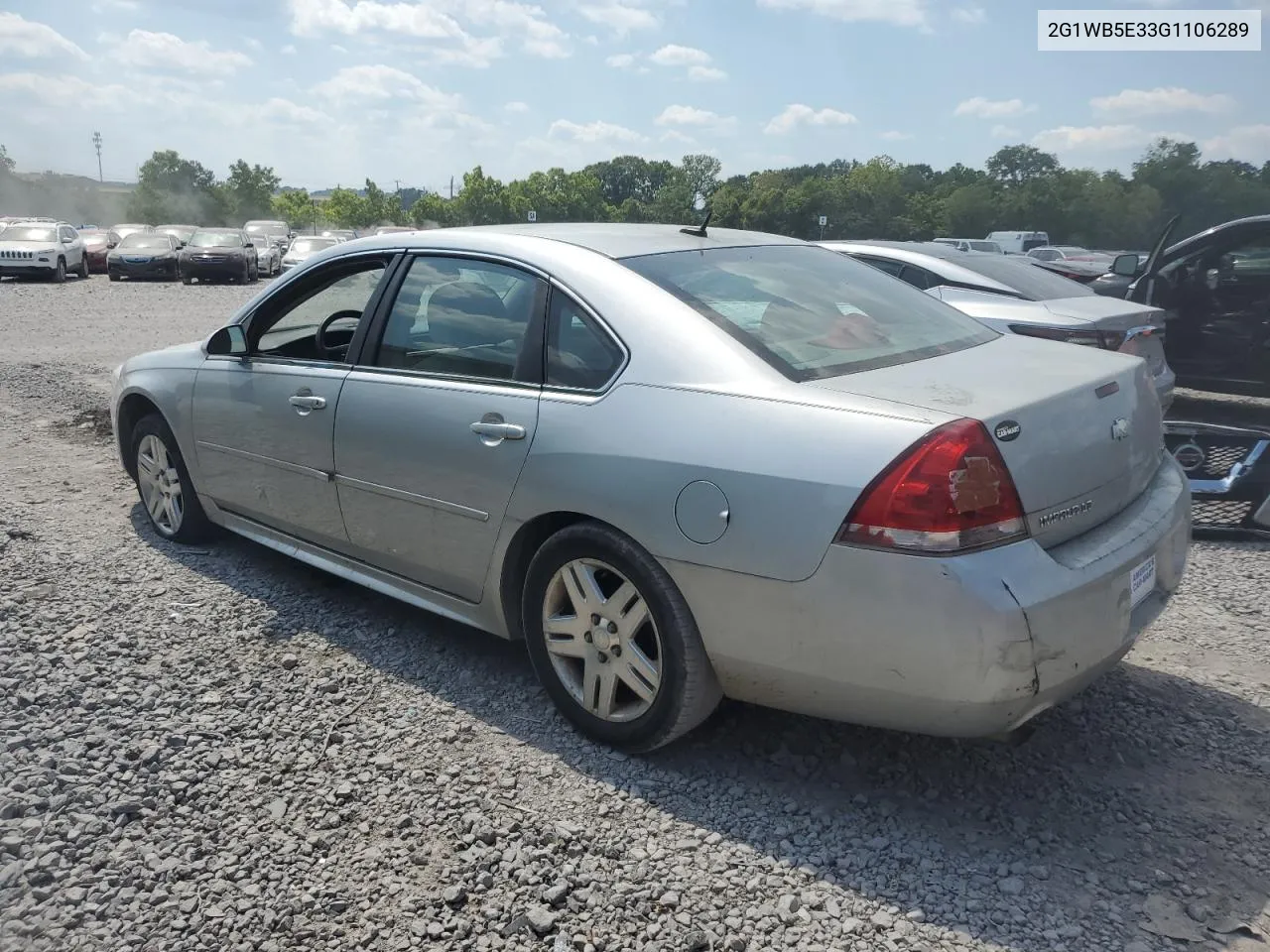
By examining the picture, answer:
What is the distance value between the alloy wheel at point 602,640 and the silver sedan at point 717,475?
0.03 ft

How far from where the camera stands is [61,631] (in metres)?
3.95

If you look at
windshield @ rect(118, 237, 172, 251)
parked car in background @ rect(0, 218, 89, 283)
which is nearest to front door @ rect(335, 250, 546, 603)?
parked car in background @ rect(0, 218, 89, 283)

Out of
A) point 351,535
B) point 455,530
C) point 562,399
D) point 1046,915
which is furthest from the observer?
point 351,535

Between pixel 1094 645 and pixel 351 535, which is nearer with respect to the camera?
pixel 1094 645

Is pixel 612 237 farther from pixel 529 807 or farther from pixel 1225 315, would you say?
pixel 1225 315

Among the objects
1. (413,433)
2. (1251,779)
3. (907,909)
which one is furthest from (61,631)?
(1251,779)

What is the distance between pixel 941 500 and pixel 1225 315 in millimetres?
7545

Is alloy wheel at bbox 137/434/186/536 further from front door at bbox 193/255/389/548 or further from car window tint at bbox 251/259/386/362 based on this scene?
car window tint at bbox 251/259/386/362

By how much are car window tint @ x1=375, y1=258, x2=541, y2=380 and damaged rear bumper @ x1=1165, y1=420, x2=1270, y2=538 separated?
362 cm

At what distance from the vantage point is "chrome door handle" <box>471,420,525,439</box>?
3170 millimetres

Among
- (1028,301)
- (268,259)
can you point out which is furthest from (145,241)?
(1028,301)

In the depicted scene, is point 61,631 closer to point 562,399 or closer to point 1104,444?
point 562,399

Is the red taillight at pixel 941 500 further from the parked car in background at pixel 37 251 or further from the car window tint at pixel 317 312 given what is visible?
the parked car in background at pixel 37 251

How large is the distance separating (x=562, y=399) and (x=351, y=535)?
4.08 ft
